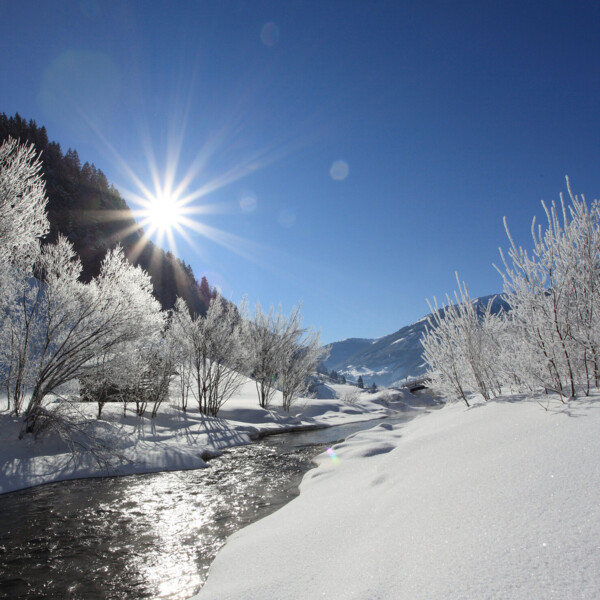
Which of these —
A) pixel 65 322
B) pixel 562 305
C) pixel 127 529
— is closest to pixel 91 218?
pixel 65 322

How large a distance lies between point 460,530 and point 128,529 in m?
6.21

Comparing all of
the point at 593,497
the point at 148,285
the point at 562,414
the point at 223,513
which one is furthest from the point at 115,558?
the point at 148,285

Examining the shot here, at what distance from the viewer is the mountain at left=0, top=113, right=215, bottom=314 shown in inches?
2400

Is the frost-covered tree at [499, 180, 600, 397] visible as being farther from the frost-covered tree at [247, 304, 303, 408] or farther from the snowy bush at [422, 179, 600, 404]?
the frost-covered tree at [247, 304, 303, 408]

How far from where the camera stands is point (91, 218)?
6850cm

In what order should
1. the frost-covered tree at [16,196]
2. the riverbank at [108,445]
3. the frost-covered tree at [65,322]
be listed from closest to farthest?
the frost-covered tree at [16,196] < the riverbank at [108,445] < the frost-covered tree at [65,322]

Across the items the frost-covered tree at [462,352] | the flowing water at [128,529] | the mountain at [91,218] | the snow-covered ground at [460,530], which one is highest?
the mountain at [91,218]

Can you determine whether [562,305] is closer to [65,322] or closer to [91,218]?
[65,322]

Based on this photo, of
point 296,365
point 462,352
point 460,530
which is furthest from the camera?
point 296,365

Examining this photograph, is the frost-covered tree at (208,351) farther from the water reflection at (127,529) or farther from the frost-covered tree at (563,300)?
the frost-covered tree at (563,300)

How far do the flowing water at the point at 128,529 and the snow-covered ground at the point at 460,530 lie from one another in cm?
77

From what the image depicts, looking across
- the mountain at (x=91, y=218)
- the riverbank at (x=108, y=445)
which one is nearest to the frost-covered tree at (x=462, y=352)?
the riverbank at (x=108, y=445)

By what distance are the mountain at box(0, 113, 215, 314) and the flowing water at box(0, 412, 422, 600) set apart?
51.1m

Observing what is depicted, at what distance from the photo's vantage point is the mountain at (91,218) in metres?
61.0
